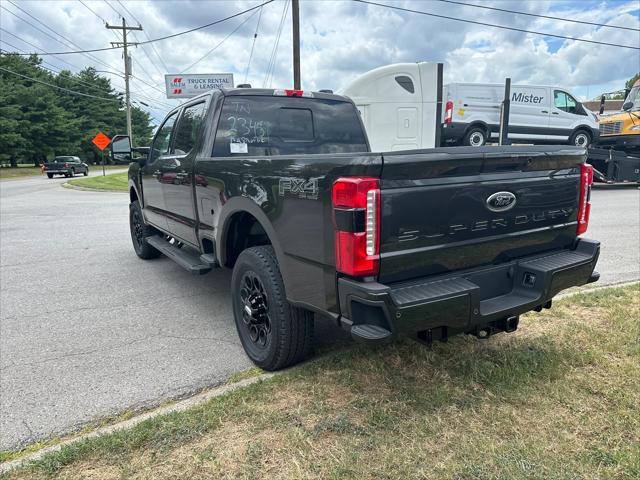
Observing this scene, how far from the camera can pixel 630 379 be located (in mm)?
2898

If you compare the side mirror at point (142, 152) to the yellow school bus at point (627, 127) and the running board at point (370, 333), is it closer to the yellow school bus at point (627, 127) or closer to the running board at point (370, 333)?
the running board at point (370, 333)

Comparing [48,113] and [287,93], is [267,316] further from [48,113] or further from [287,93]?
[48,113]

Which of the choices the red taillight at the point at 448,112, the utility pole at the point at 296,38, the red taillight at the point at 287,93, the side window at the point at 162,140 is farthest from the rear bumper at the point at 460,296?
the utility pole at the point at 296,38

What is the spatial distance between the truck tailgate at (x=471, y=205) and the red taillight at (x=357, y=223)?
5 centimetres

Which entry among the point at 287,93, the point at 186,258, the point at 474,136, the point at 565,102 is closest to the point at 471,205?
the point at 287,93

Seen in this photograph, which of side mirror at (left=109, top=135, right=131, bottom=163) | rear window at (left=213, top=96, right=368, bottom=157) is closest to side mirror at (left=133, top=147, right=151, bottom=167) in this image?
side mirror at (left=109, top=135, right=131, bottom=163)

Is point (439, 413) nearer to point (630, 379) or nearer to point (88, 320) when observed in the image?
point (630, 379)

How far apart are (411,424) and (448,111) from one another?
1388cm

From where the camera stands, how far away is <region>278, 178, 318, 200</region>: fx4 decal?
2.47 metres

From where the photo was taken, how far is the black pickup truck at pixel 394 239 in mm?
2275

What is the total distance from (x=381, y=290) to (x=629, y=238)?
23.3 feet

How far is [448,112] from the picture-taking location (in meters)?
14.9

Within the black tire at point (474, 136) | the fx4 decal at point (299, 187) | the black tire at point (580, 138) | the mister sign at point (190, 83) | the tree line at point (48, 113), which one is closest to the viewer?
the fx4 decal at point (299, 187)

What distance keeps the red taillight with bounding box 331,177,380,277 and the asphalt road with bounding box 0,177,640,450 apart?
1.57 meters
